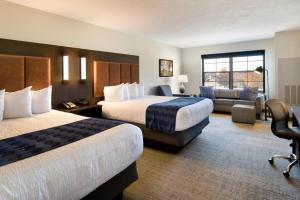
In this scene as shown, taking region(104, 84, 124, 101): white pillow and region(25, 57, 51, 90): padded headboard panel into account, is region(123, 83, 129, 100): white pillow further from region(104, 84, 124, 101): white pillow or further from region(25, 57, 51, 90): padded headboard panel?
region(25, 57, 51, 90): padded headboard panel

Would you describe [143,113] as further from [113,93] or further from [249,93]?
[249,93]

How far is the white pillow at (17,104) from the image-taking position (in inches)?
105

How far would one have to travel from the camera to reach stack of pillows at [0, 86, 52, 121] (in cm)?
266

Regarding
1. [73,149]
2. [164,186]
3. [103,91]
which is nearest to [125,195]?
[164,186]

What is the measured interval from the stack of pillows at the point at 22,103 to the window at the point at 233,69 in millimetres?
6653

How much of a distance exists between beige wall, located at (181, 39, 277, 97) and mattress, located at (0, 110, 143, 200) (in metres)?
6.34

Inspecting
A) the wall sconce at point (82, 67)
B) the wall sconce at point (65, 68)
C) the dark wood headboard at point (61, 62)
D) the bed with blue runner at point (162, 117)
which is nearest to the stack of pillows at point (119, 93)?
the dark wood headboard at point (61, 62)

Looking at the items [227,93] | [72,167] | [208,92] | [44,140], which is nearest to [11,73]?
[44,140]

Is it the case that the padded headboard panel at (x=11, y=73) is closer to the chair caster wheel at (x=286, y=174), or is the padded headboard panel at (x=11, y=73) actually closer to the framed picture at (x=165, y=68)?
the chair caster wheel at (x=286, y=174)

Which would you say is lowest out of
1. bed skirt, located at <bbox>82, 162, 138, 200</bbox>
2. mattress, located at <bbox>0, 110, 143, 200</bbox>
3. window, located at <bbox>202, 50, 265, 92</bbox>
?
bed skirt, located at <bbox>82, 162, 138, 200</bbox>

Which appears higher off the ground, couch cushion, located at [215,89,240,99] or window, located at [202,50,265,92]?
window, located at [202,50,265,92]

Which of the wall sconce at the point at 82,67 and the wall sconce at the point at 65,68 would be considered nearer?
the wall sconce at the point at 65,68

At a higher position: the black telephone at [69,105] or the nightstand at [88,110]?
the black telephone at [69,105]

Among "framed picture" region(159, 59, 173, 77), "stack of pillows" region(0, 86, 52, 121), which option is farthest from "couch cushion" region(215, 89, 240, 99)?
"stack of pillows" region(0, 86, 52, 121)
